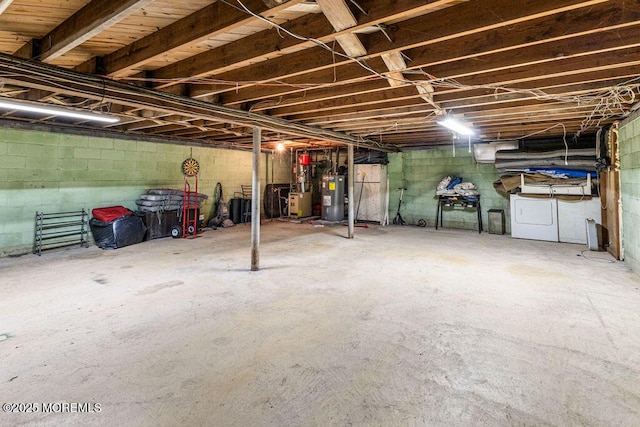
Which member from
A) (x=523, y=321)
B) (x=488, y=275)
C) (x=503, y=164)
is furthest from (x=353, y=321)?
(x=503, y=164)

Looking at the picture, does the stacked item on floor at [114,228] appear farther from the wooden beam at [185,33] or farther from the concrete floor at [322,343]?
the wooden beam at [185,33]

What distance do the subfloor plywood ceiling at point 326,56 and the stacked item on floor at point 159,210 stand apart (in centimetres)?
225

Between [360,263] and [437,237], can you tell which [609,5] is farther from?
[437,237]

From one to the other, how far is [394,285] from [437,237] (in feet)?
11.3

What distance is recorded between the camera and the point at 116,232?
529cm

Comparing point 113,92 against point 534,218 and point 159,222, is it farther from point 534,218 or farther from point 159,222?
point 534,218

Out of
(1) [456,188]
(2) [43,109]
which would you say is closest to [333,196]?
(1) [456,188]

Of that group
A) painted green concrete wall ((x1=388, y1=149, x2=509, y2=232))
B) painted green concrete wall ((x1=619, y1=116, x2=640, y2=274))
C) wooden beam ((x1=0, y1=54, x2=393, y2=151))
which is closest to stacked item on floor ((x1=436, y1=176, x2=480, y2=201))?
painted green concrete wall ((x1=388, y1=149, x2=509, y2=232))

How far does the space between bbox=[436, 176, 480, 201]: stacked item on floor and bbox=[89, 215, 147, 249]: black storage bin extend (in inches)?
268

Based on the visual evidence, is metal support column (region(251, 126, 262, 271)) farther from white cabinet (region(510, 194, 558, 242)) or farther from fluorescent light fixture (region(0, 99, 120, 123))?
white cabinet (region(510, 194, 558, 242))

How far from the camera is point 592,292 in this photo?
325 cm

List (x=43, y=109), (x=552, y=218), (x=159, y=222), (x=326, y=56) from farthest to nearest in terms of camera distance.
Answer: (x=159, y=222) < (x=552, y=218) < (x=43, y=109) < (x=326, y=56)

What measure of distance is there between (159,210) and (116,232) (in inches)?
38.9

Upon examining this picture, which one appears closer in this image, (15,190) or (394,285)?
(394,285)
